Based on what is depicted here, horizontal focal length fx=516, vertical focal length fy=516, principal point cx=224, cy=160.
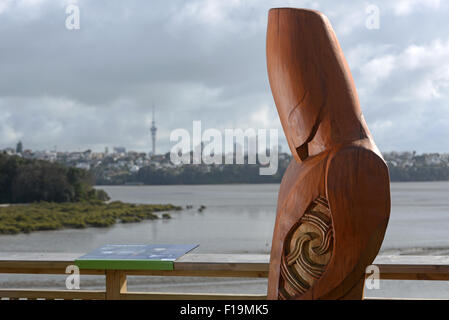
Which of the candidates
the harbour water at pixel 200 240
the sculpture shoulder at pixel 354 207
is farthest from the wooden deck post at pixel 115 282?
the harbour water at pixel 200 240

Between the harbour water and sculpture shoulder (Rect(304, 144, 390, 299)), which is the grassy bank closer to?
the harbour water

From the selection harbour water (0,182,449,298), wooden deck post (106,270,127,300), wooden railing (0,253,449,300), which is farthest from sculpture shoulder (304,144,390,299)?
harbour water (0,182,449,298)

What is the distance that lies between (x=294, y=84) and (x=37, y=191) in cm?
2175

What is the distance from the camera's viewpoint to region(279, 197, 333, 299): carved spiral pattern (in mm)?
1313

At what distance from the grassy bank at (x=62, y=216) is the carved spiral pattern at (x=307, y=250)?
682 inches

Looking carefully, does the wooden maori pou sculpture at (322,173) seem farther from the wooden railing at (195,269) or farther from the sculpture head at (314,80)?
the wooden railing at (195,269)

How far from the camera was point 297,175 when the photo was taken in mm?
1402

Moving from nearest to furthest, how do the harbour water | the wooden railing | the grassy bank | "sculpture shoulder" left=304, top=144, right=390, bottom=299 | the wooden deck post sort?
"sculpture shoulder" left=304, top=144, right=390, bottom=299
the wooden railing
the wooden deck post
the harbour water
the grassy bank

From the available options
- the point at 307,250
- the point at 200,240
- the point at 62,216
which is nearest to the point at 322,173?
the point at 307,250

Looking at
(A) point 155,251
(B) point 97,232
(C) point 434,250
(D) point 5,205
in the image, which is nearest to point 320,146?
(A) point 155,251

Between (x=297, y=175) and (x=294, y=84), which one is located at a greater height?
(x=294, y=84)

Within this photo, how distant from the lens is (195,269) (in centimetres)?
259

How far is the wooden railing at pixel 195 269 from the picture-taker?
2.44 m
